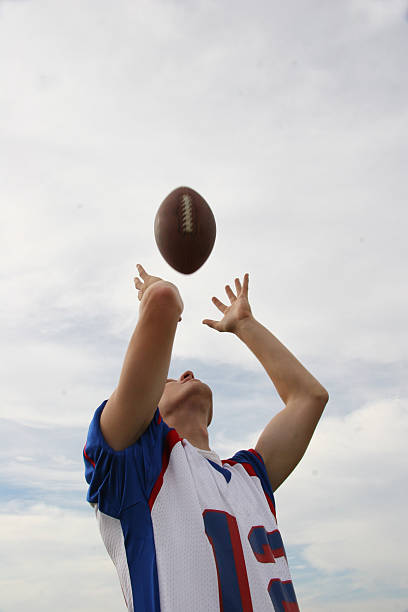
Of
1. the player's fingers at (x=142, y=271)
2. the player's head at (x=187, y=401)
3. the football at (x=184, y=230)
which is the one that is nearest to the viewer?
the player's fingers at (x=142, y=271)

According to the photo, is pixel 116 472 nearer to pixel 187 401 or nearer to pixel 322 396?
pixel 187 401

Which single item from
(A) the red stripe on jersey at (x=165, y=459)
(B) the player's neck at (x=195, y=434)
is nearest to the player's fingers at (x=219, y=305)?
(B) the player's neck at (x=195, y=434)

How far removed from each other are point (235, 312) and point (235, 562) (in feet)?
5.84

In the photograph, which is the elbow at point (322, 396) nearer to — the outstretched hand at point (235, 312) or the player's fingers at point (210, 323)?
the outstretched hand at point (235, 312)

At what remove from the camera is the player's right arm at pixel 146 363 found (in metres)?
2.23

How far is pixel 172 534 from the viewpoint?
92.1 inches

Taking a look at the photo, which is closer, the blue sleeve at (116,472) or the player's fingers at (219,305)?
the blue sleeve at (116,472)

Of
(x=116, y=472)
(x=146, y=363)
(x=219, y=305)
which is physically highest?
(x=219, y=305)

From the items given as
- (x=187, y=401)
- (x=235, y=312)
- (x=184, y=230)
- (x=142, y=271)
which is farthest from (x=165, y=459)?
(x=235, y=312)

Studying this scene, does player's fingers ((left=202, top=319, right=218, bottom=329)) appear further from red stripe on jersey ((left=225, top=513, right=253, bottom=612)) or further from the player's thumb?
red stripe on jersey ((left=225, top=513, right=253, bottom=612))

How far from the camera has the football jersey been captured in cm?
226

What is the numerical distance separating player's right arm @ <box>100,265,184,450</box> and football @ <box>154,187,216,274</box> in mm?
733

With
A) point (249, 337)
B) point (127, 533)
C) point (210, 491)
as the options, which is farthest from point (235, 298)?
point (127, 533)

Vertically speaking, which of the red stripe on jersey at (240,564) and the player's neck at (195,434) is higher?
the player's neck at (195,434)
